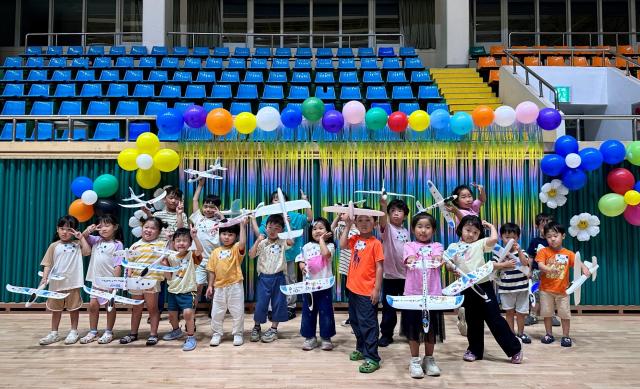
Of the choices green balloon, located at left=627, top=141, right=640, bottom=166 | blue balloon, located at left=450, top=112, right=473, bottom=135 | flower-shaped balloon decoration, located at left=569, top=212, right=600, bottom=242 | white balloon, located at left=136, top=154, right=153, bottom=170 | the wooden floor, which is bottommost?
the wooden floor

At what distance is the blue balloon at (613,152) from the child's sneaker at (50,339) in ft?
19.8

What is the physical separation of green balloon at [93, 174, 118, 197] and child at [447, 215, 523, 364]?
3904mm

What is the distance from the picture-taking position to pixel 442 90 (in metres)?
10.0

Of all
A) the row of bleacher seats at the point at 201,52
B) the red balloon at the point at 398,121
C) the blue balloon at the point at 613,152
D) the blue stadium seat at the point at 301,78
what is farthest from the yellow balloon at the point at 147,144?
the row of bleacher seats at the point at 201,52

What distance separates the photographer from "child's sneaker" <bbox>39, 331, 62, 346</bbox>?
15.0 ft

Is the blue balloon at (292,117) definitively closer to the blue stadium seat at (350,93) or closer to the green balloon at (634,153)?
the blue stadium seat at (350,93)

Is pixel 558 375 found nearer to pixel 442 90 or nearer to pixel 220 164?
pixel 220 164

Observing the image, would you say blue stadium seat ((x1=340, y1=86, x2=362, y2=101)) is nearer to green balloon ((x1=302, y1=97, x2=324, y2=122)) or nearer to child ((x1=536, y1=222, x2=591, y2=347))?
green balloon ((x1=302, y1=97, x2=324, y2=122))

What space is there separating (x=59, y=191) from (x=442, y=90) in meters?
7.08

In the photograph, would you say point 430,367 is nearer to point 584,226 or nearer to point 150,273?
point 150,273

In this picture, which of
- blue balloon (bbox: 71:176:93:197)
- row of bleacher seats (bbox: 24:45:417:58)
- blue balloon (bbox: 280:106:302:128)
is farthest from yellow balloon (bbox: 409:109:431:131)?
row of bleacher seats (bbox: 24:45:417:58)

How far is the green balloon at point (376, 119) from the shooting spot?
18.7 ft

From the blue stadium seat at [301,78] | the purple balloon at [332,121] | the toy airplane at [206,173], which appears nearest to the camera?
the toy airplane at [206,173]

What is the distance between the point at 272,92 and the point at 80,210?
423 centimetres
